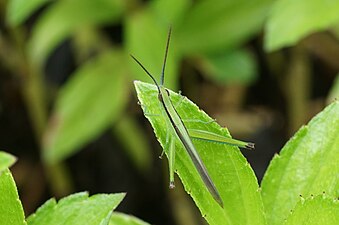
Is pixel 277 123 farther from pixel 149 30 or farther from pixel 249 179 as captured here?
pixel 249 179

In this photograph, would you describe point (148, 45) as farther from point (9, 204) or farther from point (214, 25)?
point (9, 204)

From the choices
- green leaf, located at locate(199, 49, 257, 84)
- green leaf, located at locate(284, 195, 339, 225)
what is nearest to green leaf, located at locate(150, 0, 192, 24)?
green leaf, located at locate(199, 49, 257, 84)

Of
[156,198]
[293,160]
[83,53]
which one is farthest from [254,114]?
[293,160]

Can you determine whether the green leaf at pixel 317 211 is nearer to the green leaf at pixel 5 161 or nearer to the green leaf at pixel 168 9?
the green leaf at pixel 5 161

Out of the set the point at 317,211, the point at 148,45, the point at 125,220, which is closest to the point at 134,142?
the point at 148,45

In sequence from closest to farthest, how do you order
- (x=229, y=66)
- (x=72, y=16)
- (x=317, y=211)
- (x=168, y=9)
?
(x=317, y=211) < (x=168, y=9) < (x=72, y=16) < (x=229, y=66)

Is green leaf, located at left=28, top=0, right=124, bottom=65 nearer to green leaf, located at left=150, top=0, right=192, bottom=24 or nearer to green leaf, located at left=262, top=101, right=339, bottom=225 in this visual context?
green leaf, located at left=150, top=0, right=192, bottom=24
